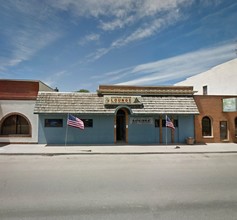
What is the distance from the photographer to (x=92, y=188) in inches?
248

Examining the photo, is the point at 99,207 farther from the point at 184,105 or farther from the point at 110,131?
the point at 184,105

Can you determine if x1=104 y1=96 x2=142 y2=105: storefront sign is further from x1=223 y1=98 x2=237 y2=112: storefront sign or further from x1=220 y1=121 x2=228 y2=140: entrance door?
x1=220 y1=121 x2=228 y2=140: entrance door

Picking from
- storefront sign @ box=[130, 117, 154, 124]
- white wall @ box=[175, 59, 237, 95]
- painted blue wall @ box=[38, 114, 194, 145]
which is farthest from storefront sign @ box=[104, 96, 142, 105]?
white wall @ box=[175, 59, 237, 95]

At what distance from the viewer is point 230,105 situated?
1808 centimetres

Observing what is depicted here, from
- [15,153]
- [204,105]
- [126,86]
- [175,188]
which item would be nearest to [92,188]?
[175,188]

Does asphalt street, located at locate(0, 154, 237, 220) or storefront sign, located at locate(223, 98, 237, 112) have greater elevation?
storefront sign, located at locate(223, 98, 237, 112)

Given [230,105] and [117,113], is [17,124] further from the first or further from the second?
[230,105]

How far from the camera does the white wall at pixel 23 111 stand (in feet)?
56.7

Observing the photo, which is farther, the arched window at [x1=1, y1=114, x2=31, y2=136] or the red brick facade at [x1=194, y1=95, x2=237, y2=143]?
the red brick facade at [x1=194, y1=95, x2=237, y2=143]

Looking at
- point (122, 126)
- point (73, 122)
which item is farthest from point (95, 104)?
point (122, 126)

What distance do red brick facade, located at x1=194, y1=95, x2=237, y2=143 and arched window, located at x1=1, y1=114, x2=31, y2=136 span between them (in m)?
15.9

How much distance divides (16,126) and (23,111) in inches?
60.3

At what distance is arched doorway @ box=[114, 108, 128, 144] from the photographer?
17.8 m

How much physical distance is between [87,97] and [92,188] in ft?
40.3
